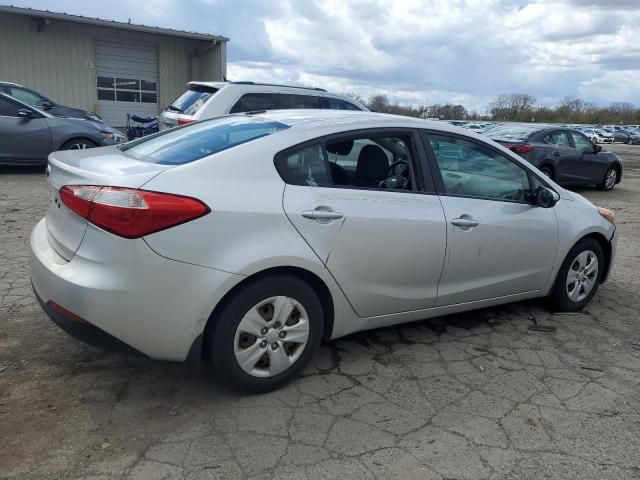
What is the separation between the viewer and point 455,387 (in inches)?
129

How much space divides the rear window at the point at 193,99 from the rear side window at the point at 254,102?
440 mm

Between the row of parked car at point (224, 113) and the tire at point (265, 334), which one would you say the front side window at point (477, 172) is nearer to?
the tire at point (265, 334)

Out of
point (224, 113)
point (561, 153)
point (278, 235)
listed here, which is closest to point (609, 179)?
point (561, 153)

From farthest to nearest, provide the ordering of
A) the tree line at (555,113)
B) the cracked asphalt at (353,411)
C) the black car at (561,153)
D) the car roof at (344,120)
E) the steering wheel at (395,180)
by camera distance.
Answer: the tree line at (555,113) < the black car at (561,153) < the steering wheel at (395,180) < the car roof at (344,120) < the cracked asphalt at (353,411)

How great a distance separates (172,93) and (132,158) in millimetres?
17975

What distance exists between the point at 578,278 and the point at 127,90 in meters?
17.8

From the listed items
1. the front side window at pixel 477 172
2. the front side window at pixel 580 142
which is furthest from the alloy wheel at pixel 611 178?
the front side window at pixel 477 172

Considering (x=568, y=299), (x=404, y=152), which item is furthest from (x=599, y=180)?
(x=404, y=152)

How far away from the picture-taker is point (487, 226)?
3734mm

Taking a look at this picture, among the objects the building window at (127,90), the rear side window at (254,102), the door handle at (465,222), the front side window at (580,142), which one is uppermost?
the building window at (127,90)

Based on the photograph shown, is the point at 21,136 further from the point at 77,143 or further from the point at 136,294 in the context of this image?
the point at 136,294

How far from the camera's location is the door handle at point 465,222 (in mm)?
3576

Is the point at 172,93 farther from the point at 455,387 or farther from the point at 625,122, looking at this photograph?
the point at 625,122

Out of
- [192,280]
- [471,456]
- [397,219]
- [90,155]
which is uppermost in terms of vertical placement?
[90,155]
